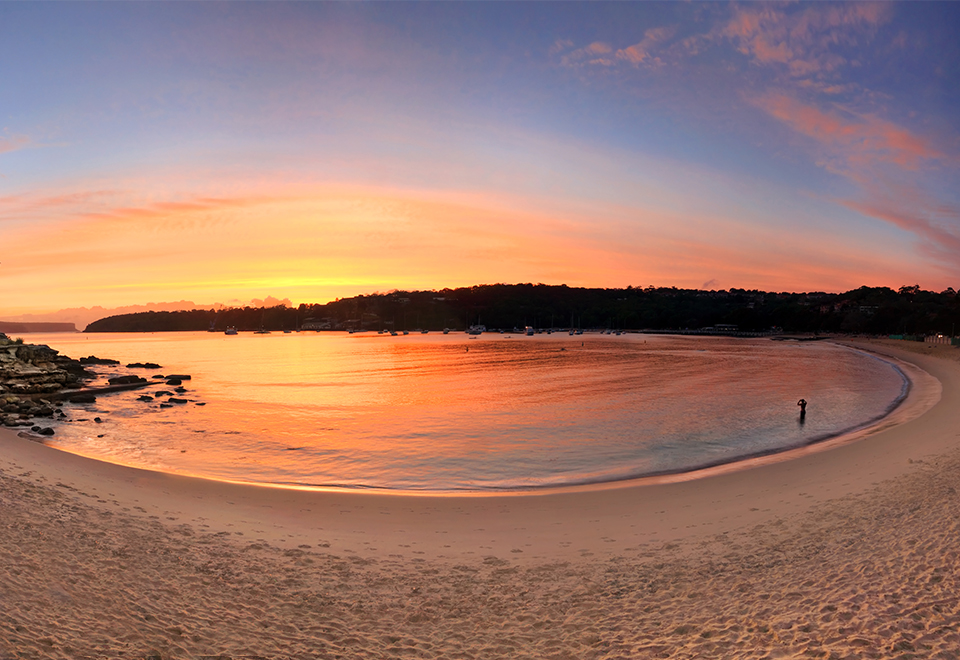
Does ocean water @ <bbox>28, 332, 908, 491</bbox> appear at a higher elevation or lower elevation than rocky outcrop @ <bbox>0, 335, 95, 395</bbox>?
lower

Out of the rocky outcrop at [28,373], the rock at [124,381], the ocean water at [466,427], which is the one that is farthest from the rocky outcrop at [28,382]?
the rock at [124,381]

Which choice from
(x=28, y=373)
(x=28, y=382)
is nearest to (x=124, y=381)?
(x=28, y=373)

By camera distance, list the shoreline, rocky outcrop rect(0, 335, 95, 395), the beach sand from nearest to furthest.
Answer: the beach sand
the shoreline
rocky outcrop rect(0, 335, 95, 395)

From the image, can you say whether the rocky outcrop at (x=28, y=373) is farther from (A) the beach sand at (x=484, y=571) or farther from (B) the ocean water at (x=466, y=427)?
(A) the beach sand at (x=484, y=571)

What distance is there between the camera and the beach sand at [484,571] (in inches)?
213

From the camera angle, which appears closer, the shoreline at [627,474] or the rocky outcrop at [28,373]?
the shoreline at [627,474]

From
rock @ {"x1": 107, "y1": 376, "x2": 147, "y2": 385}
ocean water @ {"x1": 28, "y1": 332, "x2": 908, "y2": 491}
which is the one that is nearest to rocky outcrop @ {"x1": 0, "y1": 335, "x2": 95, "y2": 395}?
rock @ {"x1": 107, "y1": 376, "x2": 147, "y2": 385}

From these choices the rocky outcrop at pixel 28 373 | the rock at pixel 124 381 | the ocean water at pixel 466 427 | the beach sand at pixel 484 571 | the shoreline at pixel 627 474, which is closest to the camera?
the beach sand at pixel 484 571

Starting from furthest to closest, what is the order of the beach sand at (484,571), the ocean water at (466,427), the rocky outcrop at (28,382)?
the rocky outcrop at (28,382), the ocean water at (466,427), the beach sand at (484,571)

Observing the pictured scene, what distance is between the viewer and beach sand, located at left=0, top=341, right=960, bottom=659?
213 inches

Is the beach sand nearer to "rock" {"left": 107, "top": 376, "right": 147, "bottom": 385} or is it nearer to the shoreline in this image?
the shoreline

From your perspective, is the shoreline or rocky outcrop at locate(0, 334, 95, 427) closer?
the shoreline

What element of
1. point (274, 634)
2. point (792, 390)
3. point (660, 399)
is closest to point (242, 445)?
point (274, 634)

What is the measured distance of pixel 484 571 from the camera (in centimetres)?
770
